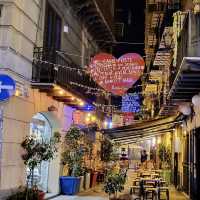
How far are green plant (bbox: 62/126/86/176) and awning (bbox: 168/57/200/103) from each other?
16.9 feet

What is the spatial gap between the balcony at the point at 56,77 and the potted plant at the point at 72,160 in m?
1.50

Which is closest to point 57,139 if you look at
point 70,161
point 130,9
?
point 70,161

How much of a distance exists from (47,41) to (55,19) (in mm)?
1390

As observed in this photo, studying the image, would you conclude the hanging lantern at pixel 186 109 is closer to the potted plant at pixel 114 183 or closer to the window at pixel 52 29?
the window at pixel 52 29

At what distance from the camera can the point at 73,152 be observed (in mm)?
20109

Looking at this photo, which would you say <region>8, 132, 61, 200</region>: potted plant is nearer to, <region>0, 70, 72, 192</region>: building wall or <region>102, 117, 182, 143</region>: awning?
<region>0, 70, 72, 192</region>: building wall

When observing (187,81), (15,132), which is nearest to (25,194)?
(15,132)

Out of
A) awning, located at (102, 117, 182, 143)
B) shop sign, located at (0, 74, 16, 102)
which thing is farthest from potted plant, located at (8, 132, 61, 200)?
awning, located at (102, 117, 182, 143)

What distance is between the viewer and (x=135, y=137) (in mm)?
20109

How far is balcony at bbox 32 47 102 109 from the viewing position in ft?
51.2

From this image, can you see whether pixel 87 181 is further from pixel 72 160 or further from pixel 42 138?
pixel 42 138

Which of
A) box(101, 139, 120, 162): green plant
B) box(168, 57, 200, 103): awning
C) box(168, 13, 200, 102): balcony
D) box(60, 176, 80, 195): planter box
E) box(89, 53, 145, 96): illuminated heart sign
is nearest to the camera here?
box(168, 13, 200, 102): balcony

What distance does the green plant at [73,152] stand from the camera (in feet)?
65.4

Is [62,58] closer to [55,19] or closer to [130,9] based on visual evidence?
[55,19]
